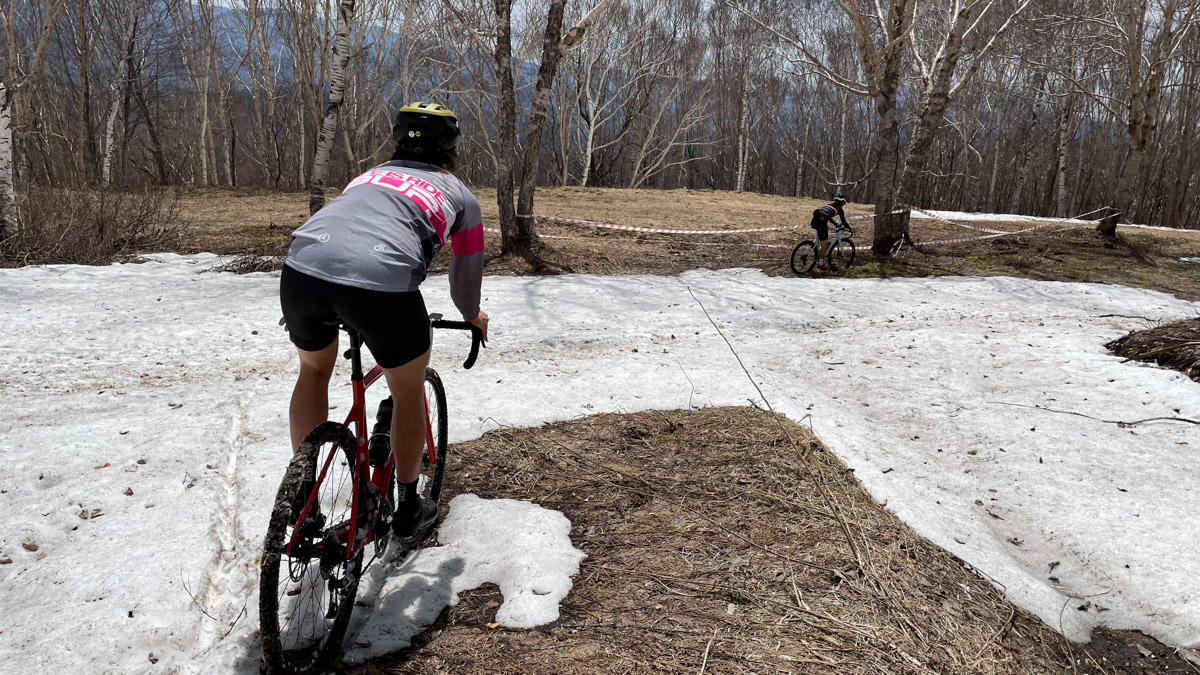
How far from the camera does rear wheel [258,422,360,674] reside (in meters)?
2.08

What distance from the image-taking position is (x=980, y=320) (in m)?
8.29

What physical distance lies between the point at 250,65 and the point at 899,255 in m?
27.2

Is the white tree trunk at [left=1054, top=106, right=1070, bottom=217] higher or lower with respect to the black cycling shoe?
higher

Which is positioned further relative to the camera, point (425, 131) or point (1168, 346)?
point (1168, 346)

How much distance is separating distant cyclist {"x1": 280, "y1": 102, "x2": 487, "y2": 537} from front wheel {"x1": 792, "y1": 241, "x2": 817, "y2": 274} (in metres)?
8.94

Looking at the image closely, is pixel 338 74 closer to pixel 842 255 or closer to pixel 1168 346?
pixel 842 255

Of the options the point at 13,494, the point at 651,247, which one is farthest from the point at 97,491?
the point at 651,247

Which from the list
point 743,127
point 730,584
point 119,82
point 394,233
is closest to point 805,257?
point 730,584

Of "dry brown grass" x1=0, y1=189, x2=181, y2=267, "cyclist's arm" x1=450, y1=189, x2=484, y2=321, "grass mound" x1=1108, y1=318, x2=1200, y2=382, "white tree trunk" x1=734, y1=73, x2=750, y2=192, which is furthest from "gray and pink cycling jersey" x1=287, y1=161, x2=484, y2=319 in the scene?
"white tree trunk" x1=734, y1=73, x2=750, y2=192

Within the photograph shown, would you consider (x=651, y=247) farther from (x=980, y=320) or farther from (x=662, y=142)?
(x=662, y=142)

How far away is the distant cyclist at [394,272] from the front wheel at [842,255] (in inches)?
373

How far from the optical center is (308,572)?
8.80ft

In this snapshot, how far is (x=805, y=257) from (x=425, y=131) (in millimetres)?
9352

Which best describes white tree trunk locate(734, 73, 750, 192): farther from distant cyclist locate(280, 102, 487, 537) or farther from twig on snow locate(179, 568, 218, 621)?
twig on snow locate(179, 568, 218, 621)
